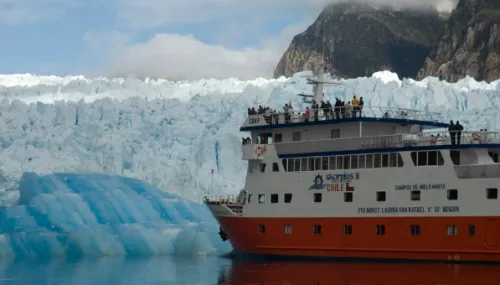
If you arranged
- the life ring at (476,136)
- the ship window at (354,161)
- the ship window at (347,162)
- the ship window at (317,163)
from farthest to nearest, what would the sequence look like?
the ship window at (317,163) → the ship window at (347,162) → the ship window at (354,161) → the life ring at (476,136)

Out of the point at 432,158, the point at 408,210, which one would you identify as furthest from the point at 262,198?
the point at 432,158

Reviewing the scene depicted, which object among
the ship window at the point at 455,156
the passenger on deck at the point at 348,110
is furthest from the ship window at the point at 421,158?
the passenger on deck at the point at 348,110

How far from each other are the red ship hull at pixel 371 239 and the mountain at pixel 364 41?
76519mm

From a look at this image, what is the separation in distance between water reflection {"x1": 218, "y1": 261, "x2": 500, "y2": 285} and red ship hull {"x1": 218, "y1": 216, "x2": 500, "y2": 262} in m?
0.73

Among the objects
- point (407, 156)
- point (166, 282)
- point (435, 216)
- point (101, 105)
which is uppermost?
point (101, 105)

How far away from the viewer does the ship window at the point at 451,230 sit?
84.1ft

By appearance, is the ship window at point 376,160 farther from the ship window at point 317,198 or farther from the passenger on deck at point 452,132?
the passenger on deck at point 452,132

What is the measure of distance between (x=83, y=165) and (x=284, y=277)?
1762cm

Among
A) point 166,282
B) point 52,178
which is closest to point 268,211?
point 166,282

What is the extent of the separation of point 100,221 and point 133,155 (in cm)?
558

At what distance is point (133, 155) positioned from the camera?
40281 millimetres

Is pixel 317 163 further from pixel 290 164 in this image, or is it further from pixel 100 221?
pixel 100 221

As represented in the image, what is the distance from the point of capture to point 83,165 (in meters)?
38.6

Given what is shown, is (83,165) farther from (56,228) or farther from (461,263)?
(461,263)
